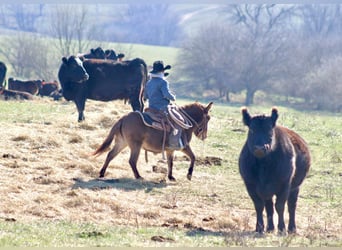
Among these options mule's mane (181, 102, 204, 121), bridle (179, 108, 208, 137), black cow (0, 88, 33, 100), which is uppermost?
mule's mane (181, 102, 204, 121)

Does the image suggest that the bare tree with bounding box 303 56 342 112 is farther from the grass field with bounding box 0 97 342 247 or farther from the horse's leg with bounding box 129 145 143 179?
the horse's leg with bounding box 129 145 143 179

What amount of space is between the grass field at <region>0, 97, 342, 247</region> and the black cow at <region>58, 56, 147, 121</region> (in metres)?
1.94

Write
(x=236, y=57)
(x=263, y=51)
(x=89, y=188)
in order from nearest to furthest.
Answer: (x=89, y=188) → (x=263, y=51) → (x=236, y=57)

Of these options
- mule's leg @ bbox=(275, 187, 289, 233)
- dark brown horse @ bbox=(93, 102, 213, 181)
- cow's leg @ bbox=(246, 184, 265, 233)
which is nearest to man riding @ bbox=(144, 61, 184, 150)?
dark brown horse @ bbox=(93, 102, 213, 181)

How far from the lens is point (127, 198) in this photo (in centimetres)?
1320

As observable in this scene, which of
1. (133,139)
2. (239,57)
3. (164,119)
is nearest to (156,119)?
(164,119)

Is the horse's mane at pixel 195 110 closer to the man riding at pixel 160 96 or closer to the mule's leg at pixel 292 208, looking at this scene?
the man riding at pixel 160 96

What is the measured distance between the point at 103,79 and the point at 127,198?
11.2 meters

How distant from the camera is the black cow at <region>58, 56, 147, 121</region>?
2361 centimetres

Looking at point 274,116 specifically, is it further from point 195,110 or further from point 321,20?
point 321,20

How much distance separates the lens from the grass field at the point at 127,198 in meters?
9.67

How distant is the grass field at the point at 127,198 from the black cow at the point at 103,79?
1935 mm

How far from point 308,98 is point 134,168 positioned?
148ft

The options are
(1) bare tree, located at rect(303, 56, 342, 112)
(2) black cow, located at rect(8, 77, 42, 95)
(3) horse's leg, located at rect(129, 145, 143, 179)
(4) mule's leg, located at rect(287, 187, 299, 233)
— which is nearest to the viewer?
(4) mule's leg, located at rect(287, 187, 299, 233)
